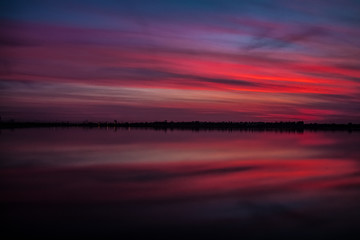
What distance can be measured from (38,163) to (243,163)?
413 inches

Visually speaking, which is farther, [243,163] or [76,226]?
[243,163]

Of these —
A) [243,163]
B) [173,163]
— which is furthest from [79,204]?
[243,163]

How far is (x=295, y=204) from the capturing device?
9.64 meters

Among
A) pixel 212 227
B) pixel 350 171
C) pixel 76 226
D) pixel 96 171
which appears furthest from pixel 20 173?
pixel 350 171

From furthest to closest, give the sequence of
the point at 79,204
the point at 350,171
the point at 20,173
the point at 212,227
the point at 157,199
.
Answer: the point at 350,171 → the point at 20,173 → the point at 157,199 → the point at 79,204 → the point at 212,227

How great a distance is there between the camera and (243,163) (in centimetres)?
1875

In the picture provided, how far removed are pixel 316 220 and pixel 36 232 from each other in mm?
5968

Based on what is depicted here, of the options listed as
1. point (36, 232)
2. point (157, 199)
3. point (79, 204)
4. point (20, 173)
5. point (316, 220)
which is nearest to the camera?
point (36, 232)

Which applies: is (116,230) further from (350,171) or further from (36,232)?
(350,171)

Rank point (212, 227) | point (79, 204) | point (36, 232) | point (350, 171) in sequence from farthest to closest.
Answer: point (350, 171) < point (79, 204) < point (212, 227) < point (36, 232)

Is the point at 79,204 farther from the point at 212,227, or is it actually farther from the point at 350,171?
the point at 350,171

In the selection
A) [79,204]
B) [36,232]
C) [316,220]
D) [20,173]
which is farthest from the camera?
[20,173]

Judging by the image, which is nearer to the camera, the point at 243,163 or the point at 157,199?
the point at 157,199

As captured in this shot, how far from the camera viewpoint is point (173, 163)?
18.6 m
